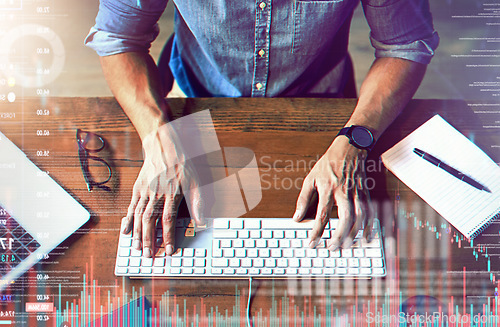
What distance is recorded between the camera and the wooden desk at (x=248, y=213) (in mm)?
590

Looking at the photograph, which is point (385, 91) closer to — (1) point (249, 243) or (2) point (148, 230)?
(1) point (249, 243)

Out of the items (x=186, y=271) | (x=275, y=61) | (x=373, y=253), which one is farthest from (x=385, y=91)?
(x=186, y=271)

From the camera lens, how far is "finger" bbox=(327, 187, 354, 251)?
1.98ft

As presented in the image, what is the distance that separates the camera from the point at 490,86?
724mm

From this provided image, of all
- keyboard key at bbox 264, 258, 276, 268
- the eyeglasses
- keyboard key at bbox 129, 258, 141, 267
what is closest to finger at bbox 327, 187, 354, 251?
keyboard key at bbox 264, 258, 276, 268

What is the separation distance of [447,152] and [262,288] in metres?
0.48

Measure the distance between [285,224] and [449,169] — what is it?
1.17ft

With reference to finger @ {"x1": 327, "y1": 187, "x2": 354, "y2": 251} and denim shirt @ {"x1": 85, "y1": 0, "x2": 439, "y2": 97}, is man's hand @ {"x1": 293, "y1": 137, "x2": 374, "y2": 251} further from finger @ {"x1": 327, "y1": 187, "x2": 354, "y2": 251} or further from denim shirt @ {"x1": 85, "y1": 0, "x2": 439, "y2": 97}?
denim shirt @ {"x1": 85, "y1": 0, "x2": 439, "y2": 97}

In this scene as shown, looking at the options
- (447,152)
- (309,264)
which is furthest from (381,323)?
Result: (447,152)

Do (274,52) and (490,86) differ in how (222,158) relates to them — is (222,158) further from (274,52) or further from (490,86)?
(490,86)

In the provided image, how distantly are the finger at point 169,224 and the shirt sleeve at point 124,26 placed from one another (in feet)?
1.32

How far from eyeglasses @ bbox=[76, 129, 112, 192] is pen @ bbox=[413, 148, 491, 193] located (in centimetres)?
66

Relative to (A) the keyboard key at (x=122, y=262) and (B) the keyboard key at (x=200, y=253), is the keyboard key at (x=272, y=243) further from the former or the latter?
(A) the keyboard key at (x=122, y=262)

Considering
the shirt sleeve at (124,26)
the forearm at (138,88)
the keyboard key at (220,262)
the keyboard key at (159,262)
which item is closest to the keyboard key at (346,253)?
the keyboard key at (220,262)
